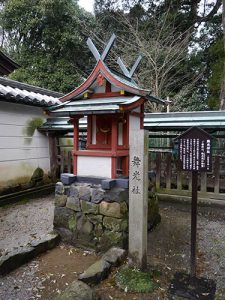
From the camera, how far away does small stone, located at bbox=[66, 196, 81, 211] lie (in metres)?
4.86

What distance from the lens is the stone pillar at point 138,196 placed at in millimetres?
3920

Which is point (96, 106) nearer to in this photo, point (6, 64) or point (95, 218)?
point (95, 218)

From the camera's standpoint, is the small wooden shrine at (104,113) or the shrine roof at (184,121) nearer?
the small wooden shrine at (104,113)

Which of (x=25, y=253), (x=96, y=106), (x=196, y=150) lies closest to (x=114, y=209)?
(x=25, y=253)

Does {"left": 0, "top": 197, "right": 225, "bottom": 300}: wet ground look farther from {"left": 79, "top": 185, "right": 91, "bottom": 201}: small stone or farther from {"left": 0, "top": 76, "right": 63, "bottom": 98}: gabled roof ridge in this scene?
{"left": 0, "top": 76, "right": 63, "bottom": 98}: gabled roof ridge

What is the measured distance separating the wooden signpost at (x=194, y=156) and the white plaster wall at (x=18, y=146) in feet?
19.3

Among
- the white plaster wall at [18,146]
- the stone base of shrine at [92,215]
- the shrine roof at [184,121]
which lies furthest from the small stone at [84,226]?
the white plaster wall at [18,146]

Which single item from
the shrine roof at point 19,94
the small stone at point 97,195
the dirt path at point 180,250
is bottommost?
the dirt path at point 180,250

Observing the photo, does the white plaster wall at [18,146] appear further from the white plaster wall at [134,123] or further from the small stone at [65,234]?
the white plaster wall at [134,123]

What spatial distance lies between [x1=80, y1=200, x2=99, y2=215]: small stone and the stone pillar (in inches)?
35.1

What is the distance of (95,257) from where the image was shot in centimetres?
450

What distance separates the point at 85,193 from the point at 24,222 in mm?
2317

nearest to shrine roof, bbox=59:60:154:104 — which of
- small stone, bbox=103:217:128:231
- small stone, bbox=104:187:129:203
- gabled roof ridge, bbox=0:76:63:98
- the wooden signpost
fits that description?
the wooden signpost

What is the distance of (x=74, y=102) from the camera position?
16.8ft
